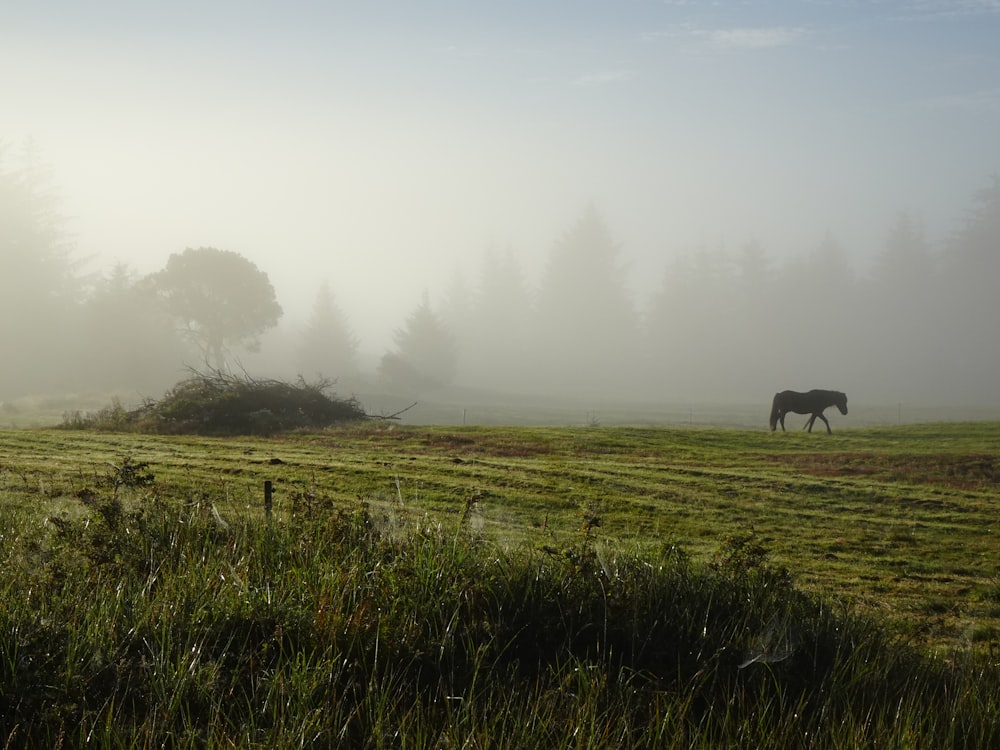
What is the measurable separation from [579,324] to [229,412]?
310 feet

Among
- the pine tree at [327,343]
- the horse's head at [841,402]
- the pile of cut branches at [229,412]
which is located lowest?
the pile of cut branches at [229,412]

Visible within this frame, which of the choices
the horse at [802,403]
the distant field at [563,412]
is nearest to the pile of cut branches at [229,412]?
the distant field at [563,412]

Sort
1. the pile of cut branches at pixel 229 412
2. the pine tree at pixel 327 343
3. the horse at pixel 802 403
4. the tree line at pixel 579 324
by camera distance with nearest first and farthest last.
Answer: the pile of cut branches at pixel 229 412, the horse at pixel 802 403, the tree line at pixel 579 324, the pine tree at pixel 327 343

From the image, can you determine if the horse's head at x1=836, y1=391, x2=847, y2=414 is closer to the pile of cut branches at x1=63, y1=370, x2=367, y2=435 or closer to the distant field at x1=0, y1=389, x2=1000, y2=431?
the distant field at x1=0, y1=389, x2=1000, y2=431

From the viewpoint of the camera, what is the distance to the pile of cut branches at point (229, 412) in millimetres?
31234

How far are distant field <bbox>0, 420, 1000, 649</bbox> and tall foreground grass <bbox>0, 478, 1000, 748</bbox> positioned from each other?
0.94 meters

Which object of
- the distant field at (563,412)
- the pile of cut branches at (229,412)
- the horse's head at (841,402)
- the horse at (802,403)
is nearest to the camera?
the pile of cut branches at (229,412)

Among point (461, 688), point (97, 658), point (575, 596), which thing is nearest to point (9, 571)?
point (97, 658)

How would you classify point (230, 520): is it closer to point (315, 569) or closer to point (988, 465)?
point (315, 569)

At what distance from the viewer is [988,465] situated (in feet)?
77.1

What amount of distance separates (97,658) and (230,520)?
353 centimetres

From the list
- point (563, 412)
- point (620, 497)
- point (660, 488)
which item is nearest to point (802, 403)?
point (660, 488)

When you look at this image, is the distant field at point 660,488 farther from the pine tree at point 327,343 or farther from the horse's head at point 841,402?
the pine tree at point 327,343

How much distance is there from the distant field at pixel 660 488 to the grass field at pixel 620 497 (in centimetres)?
6
